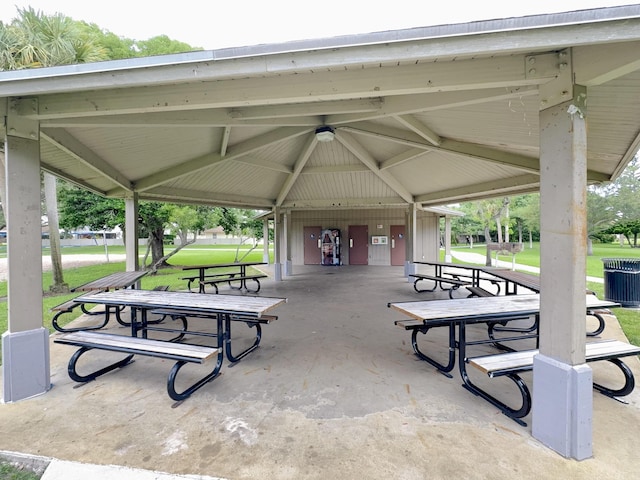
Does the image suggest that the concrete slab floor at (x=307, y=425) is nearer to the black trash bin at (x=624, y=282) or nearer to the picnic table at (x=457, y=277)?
the picnic table at (x=457, y=277)

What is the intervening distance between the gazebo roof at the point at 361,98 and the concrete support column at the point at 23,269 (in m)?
0.39

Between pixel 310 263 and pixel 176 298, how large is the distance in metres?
12.7

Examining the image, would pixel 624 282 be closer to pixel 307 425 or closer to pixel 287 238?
pixel 307 425

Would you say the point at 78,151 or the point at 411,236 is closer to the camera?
the point at 78,151

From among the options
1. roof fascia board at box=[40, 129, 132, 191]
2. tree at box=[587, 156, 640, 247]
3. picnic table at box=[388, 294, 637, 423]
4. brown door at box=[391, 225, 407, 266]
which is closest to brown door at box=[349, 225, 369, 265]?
brown door at box=[391, 225, 407, 266]

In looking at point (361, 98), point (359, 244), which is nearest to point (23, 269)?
point (361, 98)

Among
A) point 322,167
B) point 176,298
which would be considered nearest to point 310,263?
point 322,167

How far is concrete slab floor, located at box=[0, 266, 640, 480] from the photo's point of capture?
2074mm

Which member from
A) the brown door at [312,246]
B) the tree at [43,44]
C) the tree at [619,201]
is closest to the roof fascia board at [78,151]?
the tree at [43,44]

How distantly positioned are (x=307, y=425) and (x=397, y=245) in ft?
46.8

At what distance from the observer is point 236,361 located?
12.6 ft

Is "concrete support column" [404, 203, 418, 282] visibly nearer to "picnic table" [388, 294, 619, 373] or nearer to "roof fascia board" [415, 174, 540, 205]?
"roof fascia board" [415, 174, 540, 205]

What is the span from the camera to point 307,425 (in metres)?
2.52

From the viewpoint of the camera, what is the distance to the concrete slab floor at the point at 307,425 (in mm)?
2074
